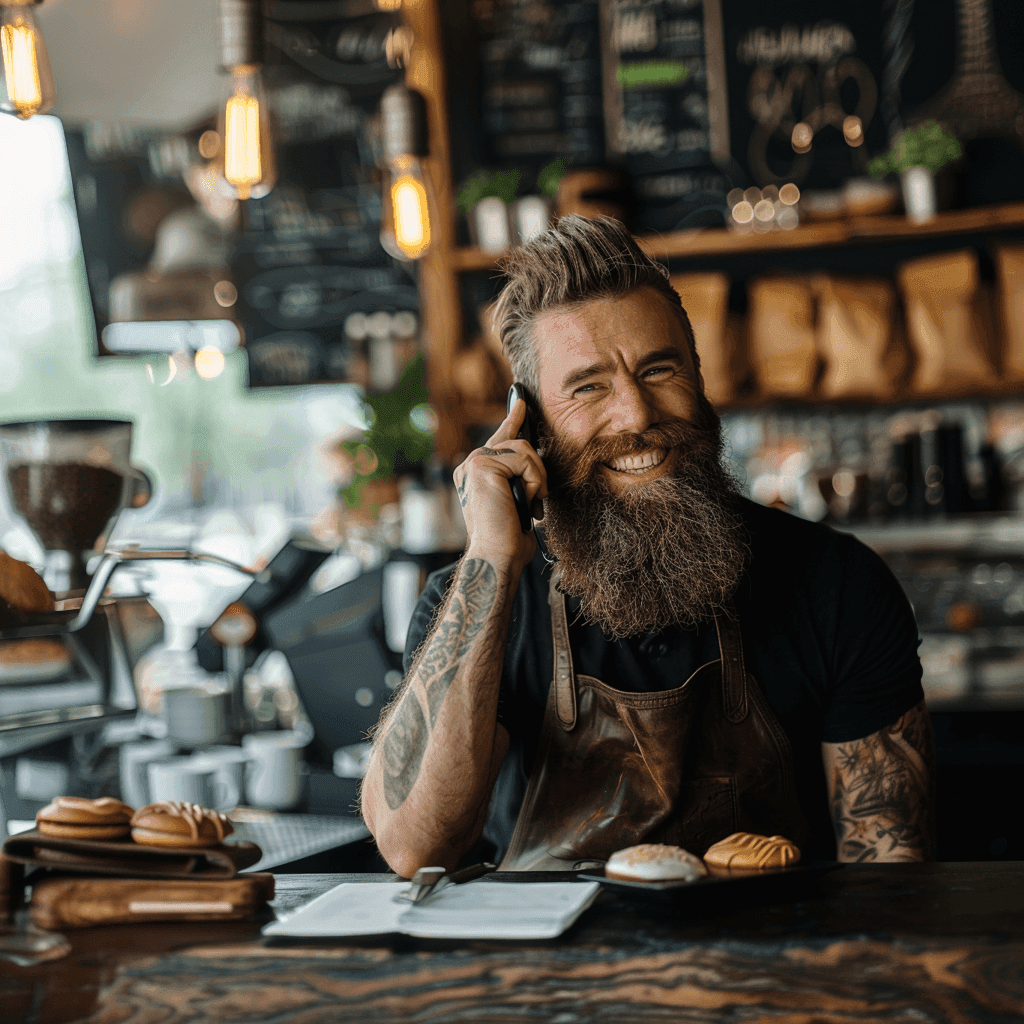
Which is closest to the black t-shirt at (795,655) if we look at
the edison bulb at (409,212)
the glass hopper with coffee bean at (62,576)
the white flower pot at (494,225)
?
the glass hopper with coffee bean at (62,576)

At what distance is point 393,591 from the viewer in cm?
263

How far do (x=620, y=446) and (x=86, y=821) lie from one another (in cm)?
92

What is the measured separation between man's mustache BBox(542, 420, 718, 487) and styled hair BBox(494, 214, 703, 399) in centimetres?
11

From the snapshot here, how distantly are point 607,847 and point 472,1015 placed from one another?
717mm

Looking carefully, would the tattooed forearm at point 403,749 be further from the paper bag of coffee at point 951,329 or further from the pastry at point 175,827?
the paper bag of coffee at point 951,329

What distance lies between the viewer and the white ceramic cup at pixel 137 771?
2250mm

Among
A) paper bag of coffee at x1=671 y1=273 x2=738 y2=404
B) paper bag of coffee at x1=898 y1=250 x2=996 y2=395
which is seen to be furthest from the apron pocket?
paper bag of coffee at x1=898 y1=250 x2=996 y2=395

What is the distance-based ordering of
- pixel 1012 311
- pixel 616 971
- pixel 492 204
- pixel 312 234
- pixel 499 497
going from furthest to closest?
1. pixel 312 234
2. pixel 492 204
3. pixel 1012 311
4. pixel 499 497
5. pixel 616 971

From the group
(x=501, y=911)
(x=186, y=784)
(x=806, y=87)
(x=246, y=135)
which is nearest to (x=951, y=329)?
(x=806, y=87)

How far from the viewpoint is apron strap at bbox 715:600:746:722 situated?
5.39 feet

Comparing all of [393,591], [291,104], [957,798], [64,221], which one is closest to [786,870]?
[393,591]

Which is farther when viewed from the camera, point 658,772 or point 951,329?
point 951,329

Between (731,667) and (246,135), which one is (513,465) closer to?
(731,667)

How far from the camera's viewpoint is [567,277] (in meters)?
1.78
